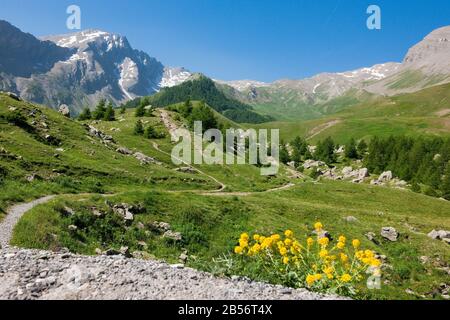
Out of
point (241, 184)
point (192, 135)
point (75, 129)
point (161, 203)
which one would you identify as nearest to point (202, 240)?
point (161, 203)

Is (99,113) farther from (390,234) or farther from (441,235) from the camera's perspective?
(441,235)

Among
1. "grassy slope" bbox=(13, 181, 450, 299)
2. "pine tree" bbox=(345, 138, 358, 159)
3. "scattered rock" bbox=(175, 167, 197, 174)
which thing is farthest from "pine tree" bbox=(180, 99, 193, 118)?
"grassy slope" bbox=(13, 181, 450, 299)

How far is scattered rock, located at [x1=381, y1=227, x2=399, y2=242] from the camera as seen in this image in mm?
38922

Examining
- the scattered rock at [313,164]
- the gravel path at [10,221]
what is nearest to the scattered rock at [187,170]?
the gravel path at [10,221]

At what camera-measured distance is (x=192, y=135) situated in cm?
9762

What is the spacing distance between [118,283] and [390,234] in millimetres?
36410

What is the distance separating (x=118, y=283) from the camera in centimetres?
967

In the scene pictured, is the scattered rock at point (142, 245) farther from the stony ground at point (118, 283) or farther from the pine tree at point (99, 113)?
the pine tree at point (99, 113)

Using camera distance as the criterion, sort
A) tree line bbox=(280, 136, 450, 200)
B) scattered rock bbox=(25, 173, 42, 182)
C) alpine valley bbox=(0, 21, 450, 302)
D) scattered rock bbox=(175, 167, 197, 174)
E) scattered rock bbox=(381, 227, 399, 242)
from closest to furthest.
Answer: alpine valley bbox=(0, 21, 450, 302), scattered rock bbox=(25, 173, 42, 182), scattered rock bbox=(381, 227, 399, 242), scattered rock bbox=(175, 167, 197, 174), tree line bbox=(280, 136, 450, 200)

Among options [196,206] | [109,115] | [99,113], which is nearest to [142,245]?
[196,206]

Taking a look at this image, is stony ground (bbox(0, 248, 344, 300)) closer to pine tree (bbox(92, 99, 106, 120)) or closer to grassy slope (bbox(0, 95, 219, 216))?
grassy slope (bbox(0, 95, 219, 216))

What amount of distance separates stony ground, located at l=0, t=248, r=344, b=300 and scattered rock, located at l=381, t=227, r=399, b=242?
3304 centimetres
